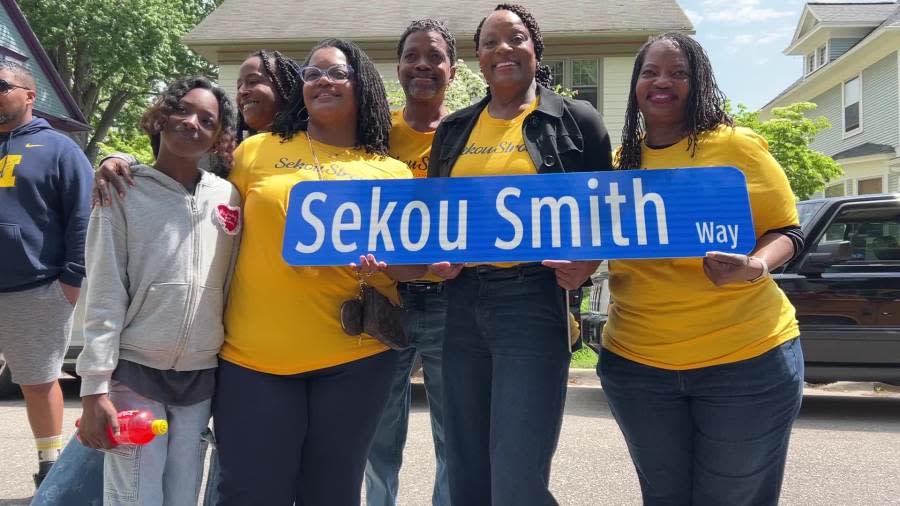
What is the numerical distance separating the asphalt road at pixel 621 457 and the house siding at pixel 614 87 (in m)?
8.43

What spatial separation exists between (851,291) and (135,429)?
5495 mm

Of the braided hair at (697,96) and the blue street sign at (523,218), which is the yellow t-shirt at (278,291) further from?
the braided hair at (697,96)

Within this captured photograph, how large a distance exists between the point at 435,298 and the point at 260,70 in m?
1.35

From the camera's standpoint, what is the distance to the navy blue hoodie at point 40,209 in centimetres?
324

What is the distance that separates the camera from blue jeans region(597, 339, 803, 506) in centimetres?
203

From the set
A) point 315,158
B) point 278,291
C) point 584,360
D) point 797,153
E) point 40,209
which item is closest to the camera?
point 278,291

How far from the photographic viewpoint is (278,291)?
2.12 m

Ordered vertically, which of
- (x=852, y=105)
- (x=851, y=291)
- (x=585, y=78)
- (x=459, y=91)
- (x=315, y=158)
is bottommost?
(x=851, y=291)

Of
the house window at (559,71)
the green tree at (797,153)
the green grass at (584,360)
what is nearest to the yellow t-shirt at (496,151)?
the green grass at (584,360)

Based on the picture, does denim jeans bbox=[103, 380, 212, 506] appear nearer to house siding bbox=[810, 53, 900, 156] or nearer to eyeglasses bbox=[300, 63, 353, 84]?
eyeglasses bbox=[300, 63, 353, 84]

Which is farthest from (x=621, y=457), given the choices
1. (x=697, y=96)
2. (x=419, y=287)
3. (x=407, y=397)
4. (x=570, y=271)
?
(x=697, y=96)

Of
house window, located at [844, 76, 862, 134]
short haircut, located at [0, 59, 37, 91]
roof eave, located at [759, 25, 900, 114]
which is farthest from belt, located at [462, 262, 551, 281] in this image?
house window, located at [844, 76, 862, 134]

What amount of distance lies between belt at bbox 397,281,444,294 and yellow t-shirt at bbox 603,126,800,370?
952mm

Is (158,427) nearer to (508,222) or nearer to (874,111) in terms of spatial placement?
(508,222)
